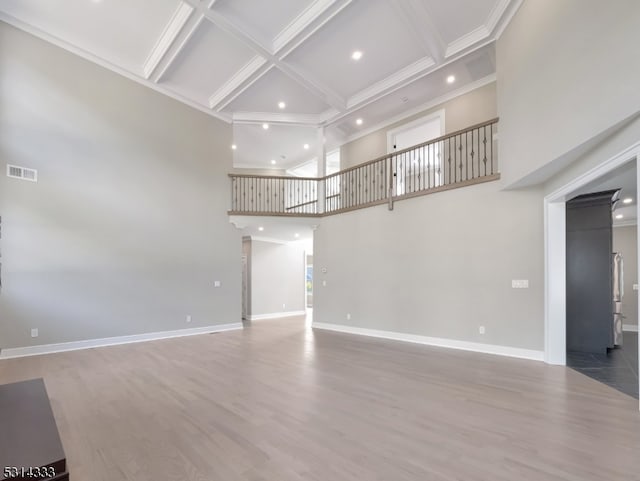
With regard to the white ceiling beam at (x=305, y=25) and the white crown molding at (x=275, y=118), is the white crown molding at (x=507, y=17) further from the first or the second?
the white crown molding at (x=275, y=118)

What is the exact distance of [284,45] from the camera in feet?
18.9

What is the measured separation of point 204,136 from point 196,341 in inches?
193

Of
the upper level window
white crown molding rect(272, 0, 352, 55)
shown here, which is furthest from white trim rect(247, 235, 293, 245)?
white crown molding rect(272, 0, 352, 55)

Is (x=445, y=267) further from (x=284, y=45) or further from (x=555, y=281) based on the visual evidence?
(x=284, y=45)

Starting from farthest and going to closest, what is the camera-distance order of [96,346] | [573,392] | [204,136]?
[204,136]
[96,346]
[573,392]

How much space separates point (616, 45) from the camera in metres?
2.80

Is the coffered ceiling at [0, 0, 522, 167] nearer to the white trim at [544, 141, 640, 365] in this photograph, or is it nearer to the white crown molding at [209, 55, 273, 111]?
the white crown molding at [209, 55, 273, 111]

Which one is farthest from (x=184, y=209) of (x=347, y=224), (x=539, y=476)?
(x=539, y=476)

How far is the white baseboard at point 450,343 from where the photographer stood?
4.99m

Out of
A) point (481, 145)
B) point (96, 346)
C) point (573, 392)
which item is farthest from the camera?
point (481, 145)

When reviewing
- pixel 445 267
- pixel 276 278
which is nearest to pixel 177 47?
pixel 445 267

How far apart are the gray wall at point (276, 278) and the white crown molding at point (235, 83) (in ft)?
13.7

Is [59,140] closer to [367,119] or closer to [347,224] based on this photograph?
[347,224]

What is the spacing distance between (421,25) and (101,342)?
26.7ft
